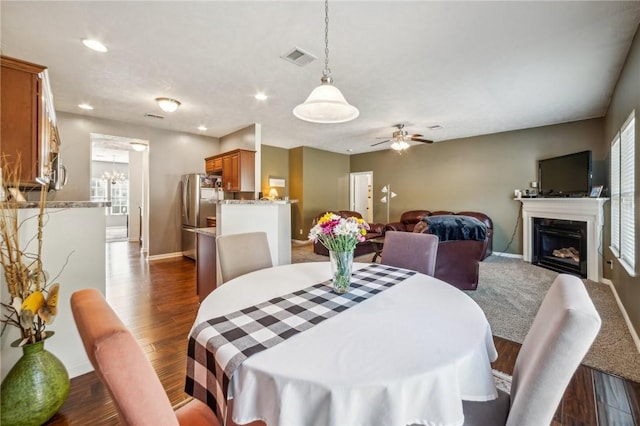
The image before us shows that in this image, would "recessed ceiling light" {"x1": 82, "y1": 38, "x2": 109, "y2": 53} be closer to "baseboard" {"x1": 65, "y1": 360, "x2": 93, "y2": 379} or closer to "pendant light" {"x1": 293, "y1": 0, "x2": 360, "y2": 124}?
"pendant light" {"x1": 293, "y1": 0, "x2": 360, "y2": 124}

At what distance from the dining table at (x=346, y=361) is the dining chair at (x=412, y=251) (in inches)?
29.3

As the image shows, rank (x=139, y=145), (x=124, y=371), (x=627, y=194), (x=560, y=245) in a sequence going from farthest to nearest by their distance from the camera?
(x=139, y=145), (x=560, y=245), (x=627, y=194), (x=124, y=371)

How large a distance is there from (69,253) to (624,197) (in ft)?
17.3

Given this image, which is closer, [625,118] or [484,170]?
[625,118]

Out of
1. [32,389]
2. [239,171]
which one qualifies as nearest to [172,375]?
[32,389]

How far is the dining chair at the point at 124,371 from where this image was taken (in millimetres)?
584

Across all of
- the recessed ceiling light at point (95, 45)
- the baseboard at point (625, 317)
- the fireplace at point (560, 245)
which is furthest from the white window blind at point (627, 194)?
the recessed ceiling light at point (95, 45)

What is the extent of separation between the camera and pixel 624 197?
117 inches

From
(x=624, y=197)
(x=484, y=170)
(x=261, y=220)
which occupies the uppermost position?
(x=484, y=170)

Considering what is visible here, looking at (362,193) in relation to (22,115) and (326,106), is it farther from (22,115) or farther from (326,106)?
(22,115)

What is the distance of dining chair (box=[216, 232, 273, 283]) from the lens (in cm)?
185

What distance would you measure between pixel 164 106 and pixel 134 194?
5.77 m

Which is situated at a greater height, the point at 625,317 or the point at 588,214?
the point at 588,214

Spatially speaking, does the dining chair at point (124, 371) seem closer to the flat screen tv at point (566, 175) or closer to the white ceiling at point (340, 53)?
the white ceiling at point (340, 53)
